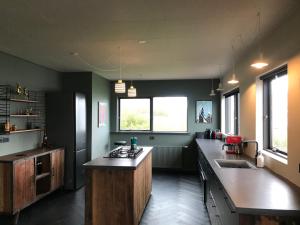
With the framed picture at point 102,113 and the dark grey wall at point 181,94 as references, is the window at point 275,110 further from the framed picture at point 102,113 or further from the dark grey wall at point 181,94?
the framed picture at point 102,113

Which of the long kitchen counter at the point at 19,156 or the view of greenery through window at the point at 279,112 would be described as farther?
the long kitchen counter at the point at 19,156

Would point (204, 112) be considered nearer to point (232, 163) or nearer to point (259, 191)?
point (232, 163)

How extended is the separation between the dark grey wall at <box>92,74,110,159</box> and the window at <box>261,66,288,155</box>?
390 centimetres

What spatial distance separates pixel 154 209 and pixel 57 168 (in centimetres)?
217

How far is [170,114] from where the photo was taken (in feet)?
23.2

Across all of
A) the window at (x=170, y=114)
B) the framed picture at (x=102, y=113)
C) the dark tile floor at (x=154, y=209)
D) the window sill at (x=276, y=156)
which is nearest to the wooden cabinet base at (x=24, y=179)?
the dark tile floor at (x=154, y=209)

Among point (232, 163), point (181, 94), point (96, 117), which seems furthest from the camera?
point (181, 94)

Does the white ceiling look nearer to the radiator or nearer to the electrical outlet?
the electrical outlet

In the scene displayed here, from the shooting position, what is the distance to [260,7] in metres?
2.28

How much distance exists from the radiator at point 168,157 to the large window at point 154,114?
564 mm

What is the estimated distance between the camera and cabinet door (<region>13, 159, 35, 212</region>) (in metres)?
3.66

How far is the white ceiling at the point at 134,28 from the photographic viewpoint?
226 cm

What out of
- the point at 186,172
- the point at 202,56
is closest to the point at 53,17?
the point at 202,56

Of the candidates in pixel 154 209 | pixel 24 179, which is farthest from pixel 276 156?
pixel 24 179
